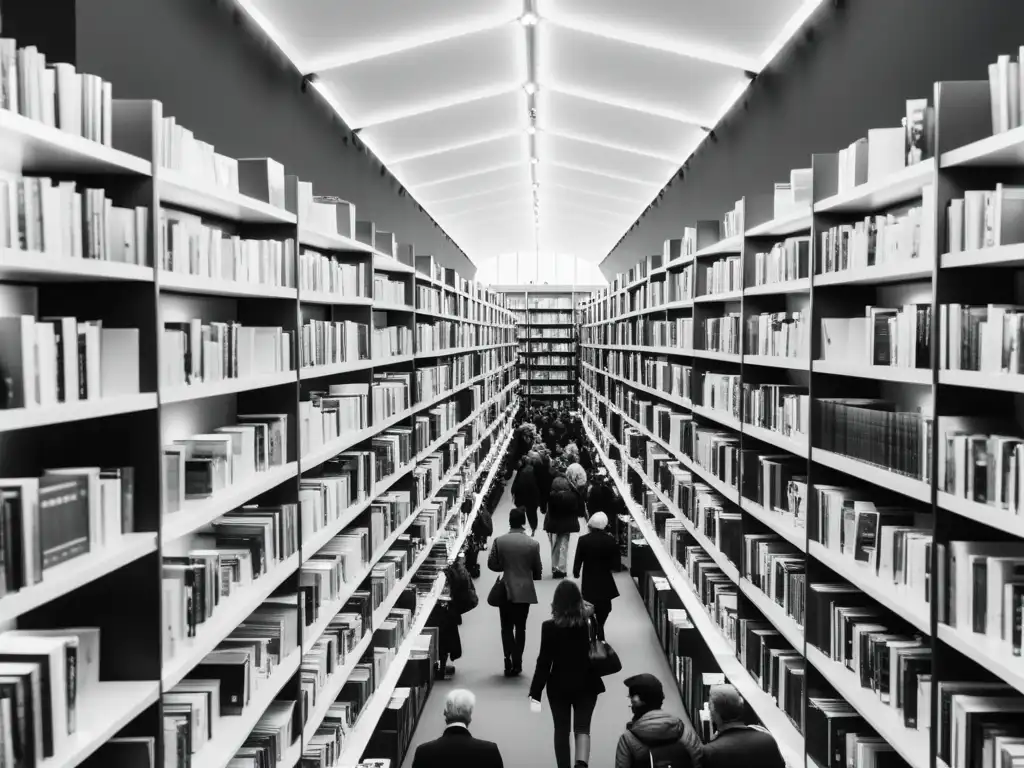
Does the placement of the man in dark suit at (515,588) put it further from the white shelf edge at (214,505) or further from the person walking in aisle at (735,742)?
the white shelf edge at (214,505)

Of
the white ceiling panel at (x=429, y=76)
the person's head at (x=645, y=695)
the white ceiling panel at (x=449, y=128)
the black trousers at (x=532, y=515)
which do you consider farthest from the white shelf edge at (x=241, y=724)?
the black trousers at (x=532, y=515)

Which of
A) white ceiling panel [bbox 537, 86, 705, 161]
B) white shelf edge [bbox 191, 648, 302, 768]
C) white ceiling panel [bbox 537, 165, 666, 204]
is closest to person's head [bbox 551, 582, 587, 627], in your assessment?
white shelf edge [bbox 191, 648, 302, 768]

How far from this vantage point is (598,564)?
28.0 feet

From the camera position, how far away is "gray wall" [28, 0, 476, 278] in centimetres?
384

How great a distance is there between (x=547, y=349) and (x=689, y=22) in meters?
20.2

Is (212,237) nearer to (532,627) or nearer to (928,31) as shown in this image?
(928,31)

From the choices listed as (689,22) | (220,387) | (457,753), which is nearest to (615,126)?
(689,22)

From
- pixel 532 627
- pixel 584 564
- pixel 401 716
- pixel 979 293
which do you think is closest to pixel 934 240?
pixel 979 293

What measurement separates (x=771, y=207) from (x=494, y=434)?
38.3 feet

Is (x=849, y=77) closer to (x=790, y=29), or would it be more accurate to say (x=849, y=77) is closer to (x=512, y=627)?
(x=790, y=29)

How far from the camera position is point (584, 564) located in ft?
28.3

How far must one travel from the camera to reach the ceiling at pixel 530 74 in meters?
6.94

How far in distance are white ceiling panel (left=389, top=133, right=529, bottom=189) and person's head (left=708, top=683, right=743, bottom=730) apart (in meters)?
9.08

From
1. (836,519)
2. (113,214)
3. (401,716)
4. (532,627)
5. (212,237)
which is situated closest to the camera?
(113,214)
